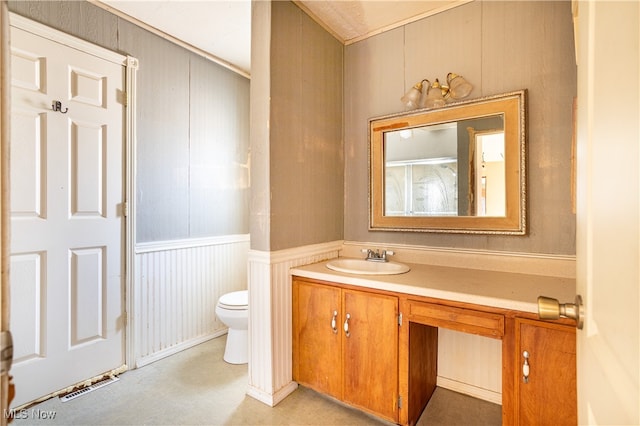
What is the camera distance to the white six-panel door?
1.72 m

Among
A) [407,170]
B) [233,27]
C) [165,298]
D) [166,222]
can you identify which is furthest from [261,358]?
[233,27]

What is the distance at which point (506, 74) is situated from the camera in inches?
70.2

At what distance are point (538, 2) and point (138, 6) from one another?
Result: 7.98 feet

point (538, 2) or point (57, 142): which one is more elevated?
point (538, 2)

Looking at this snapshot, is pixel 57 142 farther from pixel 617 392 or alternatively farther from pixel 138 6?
pixel 617 392

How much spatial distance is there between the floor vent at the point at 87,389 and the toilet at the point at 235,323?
73 cm

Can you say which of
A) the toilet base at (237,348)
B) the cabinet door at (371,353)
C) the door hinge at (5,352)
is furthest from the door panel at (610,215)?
the toilet base at (237,348)

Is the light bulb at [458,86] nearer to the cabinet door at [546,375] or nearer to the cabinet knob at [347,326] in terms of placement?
the cabinet door at [546,375]

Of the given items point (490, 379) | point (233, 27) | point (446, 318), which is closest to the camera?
point (446, 318)

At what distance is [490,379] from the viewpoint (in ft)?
5.99

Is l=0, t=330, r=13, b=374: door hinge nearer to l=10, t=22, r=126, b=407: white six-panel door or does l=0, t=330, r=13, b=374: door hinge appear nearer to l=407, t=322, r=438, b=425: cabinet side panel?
l=407, t=322, r=438, b=425: cabinet side panel

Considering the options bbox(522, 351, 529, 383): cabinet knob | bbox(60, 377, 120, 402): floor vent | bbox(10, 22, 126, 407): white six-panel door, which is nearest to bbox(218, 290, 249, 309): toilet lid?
bbox(10, 22, 126, 407): white six-panel door

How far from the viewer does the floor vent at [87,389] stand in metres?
1.85

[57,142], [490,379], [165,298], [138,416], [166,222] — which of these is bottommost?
[138,416]
